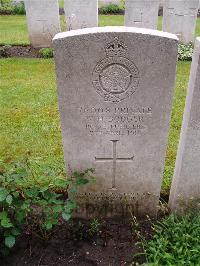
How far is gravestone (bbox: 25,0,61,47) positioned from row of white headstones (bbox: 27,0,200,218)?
6.38 m

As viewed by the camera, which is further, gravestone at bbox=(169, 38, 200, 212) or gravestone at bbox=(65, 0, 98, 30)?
gravestone at bbox=(65, 0, 98, 30)

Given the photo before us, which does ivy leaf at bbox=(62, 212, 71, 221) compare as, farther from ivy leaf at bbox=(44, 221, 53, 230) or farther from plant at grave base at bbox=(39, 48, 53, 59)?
plant at grave base at bbox=(39, 48, 53, 59)

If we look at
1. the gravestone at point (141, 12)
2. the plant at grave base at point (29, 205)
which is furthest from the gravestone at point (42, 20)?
the plant at grave base at point (29, 205)

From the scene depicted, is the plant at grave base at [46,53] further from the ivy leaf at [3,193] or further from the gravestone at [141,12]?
the ivy leaf at [3,193]

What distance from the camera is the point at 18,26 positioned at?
38.2 ft

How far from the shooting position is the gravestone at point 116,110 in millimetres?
2676

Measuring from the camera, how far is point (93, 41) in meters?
2.65

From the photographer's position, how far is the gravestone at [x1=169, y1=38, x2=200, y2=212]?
276 centimetres

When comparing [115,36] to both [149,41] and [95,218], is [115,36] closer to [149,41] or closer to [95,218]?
[149,41]

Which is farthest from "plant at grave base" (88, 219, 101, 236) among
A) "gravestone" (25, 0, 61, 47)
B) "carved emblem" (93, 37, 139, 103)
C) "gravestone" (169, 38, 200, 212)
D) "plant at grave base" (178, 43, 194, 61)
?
"gravestone" (25, 0, 61, 47)

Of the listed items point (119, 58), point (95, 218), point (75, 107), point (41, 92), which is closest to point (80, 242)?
point (95, 218)

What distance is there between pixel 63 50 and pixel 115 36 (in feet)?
1.39

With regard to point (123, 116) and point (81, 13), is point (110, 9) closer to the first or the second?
point (81, 13)

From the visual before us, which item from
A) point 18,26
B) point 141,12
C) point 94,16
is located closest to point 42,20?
point 94,16
